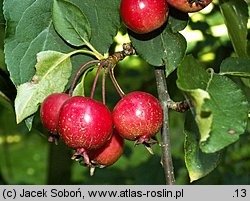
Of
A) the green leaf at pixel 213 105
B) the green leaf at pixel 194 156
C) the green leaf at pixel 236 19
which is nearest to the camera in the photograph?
the green leaf at pixel 213 105

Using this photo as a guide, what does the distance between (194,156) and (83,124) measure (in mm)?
278

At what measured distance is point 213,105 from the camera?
3.62 ft

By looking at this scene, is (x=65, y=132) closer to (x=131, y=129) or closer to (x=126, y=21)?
(x=131, y=129)

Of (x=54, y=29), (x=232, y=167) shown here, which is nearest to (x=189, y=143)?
(x=54, y=29)

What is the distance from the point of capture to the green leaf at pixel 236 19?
151 cm

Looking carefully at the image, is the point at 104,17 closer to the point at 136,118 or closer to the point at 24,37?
the point at 24,37

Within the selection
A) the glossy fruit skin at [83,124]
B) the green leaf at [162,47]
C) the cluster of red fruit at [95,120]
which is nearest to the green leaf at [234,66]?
the green leaf at [162,47]

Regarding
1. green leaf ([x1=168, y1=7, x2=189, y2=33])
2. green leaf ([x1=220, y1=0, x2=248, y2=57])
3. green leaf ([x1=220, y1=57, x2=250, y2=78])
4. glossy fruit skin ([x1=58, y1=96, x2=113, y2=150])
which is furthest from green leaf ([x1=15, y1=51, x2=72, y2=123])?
green leaf ([x1=220, y1=0, x2=248, y2=57])

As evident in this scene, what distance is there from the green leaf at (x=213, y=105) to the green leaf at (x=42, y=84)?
1.03ft

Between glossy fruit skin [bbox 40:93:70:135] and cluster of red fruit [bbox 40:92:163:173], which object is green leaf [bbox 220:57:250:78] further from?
glossy fruit skin [bbox 40:93:70:135]

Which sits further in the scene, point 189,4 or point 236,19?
point 236,19

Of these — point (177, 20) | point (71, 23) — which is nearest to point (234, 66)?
point (177, 20)

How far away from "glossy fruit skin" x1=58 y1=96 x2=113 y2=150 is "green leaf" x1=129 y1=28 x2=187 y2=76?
25 centimetres

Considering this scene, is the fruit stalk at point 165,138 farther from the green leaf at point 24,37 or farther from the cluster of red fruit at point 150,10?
the green leaf at point 24,37
